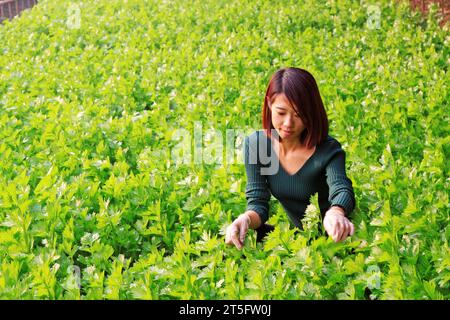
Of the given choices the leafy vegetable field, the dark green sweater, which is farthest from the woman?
the leafy vegetable field

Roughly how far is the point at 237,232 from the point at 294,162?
1.54 ft

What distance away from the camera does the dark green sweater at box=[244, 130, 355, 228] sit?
288 cm

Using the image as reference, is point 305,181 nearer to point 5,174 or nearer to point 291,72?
point 291,72

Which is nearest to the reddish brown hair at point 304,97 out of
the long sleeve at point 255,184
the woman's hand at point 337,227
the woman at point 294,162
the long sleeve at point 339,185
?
the woman at point 294,162

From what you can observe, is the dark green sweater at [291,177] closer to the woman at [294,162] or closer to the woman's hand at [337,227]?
the woman at [294,162]

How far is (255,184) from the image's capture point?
3039 mm

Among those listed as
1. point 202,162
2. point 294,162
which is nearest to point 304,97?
point 294,162

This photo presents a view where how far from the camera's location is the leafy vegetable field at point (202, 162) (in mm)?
2545

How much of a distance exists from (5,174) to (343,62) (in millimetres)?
4076

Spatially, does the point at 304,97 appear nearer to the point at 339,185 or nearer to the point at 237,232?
the point at 339,185

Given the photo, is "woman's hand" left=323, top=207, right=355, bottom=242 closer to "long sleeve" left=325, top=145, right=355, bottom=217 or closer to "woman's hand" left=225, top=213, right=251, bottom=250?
"long sleeve" left=325, top=145, right=355, bottom=217

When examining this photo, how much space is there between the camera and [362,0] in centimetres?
1134
